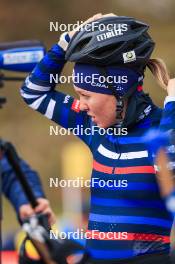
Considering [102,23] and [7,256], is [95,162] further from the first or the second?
[7,256]

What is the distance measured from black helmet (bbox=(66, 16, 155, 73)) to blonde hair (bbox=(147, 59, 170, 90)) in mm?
39

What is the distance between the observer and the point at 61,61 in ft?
8.72

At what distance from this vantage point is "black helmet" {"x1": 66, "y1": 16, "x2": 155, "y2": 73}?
94.2 inches

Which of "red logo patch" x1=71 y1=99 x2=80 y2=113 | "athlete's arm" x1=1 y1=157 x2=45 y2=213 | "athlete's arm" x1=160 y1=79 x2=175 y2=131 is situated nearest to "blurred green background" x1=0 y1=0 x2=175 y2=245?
"red logo patch" x1=71 y1=99 x2=80 y2=113

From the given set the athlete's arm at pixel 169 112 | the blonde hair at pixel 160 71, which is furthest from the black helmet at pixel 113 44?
the athlete's arm at pixel 169 112

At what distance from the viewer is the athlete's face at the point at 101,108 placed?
2373 mm

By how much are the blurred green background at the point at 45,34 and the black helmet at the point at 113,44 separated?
3187 millimetres

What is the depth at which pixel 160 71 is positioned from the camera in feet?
8.05

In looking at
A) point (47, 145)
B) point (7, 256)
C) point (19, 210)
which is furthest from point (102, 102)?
point (47, 145)

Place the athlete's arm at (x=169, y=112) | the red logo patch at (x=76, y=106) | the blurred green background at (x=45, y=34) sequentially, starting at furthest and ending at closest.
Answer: the blurred green background at (x=45, y=34) → the red logo patch at (x=76, y=106) → the athlete's arm at (x=169, y=112)

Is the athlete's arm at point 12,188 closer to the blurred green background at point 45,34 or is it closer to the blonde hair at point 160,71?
the blonde hair at point 160,71

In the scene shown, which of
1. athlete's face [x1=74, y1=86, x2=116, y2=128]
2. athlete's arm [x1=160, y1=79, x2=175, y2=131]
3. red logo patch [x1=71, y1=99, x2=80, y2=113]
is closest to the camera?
athlete's arm [x1=160, y1=79, x2=175, y2=131]

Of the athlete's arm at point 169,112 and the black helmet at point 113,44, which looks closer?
the athlete's arm at point 169,112

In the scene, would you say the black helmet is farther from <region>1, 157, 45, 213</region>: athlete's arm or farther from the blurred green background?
the blurred green background
